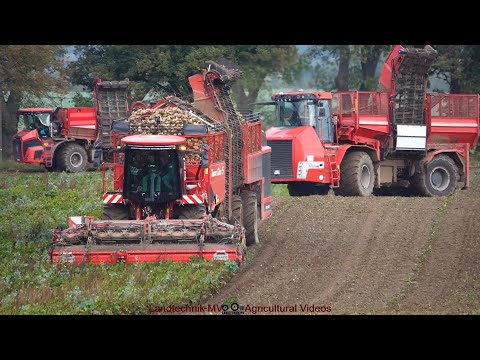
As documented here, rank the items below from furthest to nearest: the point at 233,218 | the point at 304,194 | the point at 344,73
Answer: the point at 344,73, the point at 304,194, the point at 233,218

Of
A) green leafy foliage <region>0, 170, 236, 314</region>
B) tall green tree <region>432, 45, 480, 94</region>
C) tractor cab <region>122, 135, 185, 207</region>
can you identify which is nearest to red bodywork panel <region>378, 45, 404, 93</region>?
green leafy foliage <region>0, 170, 236, 314</region>

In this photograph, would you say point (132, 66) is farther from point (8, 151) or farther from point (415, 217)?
Answer: point (415, 217)

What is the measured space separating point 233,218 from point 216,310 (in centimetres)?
518

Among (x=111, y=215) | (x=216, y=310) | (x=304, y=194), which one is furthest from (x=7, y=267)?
(x=304, y=194)

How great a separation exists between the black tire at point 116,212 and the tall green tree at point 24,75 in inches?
831

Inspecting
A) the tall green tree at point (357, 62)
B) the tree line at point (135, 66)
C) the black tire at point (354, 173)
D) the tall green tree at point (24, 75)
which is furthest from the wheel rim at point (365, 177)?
the tall green tree at point (357, 62)

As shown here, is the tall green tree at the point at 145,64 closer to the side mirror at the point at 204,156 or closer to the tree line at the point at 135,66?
the tree line at the point at 135,66

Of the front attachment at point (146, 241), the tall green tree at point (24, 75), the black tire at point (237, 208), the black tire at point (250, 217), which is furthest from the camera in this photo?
the tall green tree at point (24, 75)

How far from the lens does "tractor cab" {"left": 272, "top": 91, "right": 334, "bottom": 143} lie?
25.5m

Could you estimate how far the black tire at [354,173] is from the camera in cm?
2600

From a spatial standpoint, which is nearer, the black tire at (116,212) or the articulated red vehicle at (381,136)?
the black tire at (116,212)

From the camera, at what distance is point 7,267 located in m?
15.5

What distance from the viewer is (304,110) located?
25.5 m

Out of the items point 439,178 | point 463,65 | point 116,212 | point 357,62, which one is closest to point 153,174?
point 116,212
